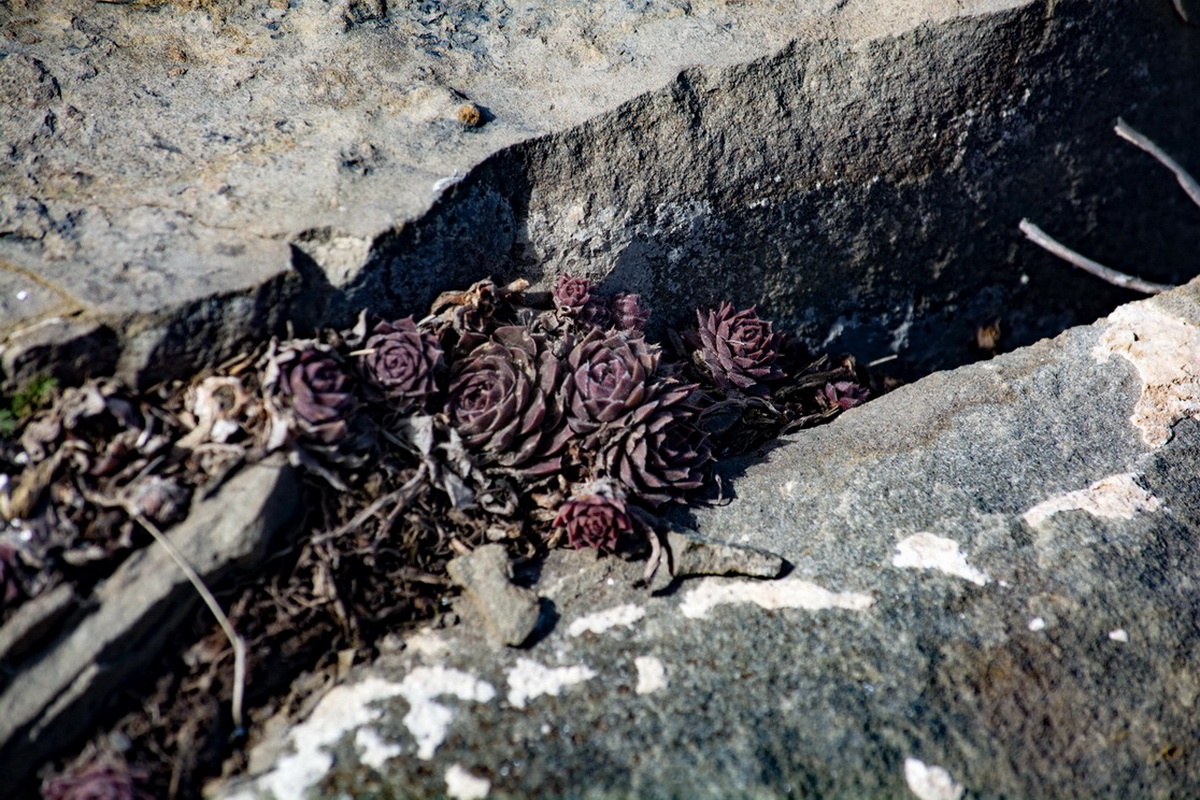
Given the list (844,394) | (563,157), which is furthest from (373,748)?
(844,394)

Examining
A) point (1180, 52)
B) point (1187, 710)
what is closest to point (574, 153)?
point (1187, 710)

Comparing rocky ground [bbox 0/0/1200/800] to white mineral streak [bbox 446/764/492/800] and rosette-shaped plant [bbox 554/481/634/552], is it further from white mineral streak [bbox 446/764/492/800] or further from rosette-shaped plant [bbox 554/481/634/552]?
rosette-shaped plant [bbox 554/481/634/552]

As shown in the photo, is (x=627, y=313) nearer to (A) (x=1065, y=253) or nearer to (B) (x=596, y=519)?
(B) (x=596, y=519)

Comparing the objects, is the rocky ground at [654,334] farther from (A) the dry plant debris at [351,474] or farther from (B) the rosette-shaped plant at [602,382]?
(B) the rosette-shaped plant at [602,382]

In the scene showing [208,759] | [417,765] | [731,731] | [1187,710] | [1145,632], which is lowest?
[1187,710]

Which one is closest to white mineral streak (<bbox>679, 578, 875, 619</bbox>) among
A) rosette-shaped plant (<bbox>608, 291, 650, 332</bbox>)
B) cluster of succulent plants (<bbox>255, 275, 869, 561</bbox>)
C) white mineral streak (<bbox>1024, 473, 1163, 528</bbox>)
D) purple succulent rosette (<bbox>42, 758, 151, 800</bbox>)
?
cluster of succulent plants (<bbox>255, 275, 869, 561</bbox>)

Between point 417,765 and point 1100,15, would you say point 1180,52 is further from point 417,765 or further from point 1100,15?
point 417,765
